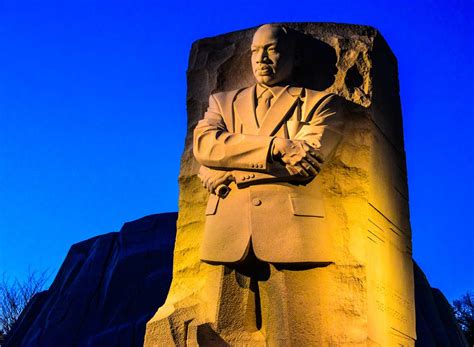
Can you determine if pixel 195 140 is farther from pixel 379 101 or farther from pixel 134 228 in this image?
pixel 134 228

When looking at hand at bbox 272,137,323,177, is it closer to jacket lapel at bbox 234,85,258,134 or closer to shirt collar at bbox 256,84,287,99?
jacket lapel at bbox 234,85,258,134

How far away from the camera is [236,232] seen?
16.1ft

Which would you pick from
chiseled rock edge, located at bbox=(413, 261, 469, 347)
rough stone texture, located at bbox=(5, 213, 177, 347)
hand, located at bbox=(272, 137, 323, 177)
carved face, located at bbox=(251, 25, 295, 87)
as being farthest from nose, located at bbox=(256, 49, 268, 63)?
chiseled rock edge, located at bbox=(413, 261, 469, 347)

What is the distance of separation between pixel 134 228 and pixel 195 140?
10590 millimetres

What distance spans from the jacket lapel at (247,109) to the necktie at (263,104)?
1.4 inches

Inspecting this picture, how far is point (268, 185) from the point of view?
4.99 meters

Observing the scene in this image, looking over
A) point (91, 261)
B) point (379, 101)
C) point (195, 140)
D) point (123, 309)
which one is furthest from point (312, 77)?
point (91, 261)

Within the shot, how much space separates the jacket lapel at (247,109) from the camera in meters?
5.25

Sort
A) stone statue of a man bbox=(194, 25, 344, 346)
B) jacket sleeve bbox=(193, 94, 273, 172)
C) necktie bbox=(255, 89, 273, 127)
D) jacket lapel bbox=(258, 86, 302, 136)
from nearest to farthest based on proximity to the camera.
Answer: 1. stone statue of a man bbox=(194, 25, 344, 346)
2. jacket sleeve bbox=(193, 94, 273, 172)
3. jacket lapel bbox=(258, 86, 302, 136)
4. necktie bbox=(255, 89, 273, 127)

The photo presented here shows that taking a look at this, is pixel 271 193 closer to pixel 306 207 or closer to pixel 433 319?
pixel 306 207

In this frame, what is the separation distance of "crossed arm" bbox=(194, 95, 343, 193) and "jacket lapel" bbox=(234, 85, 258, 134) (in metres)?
0.14

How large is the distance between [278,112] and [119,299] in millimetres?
9987

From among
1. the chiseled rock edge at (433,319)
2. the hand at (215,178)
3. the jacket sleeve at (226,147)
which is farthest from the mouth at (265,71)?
the chiseled rock edge at (433,319)

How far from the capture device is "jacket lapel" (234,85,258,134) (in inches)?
207
